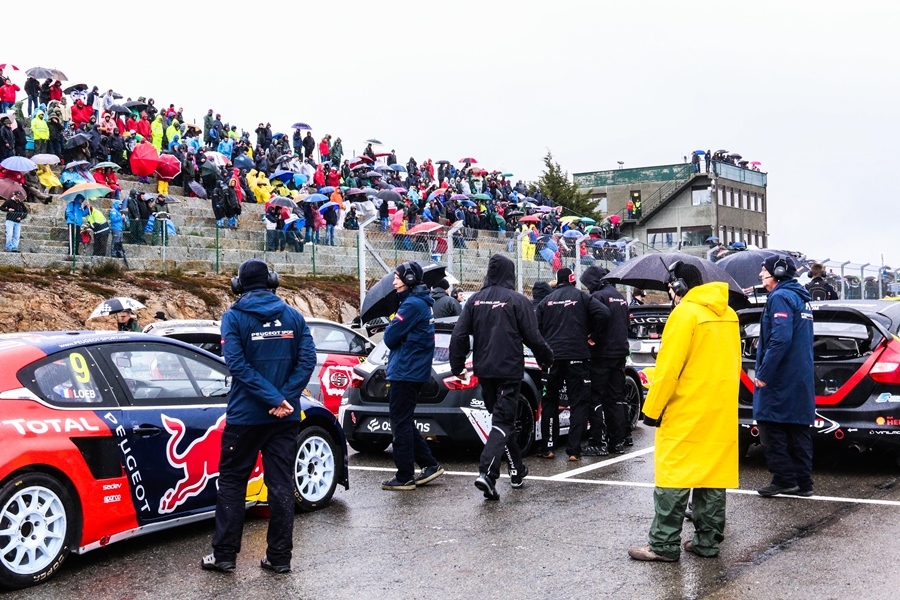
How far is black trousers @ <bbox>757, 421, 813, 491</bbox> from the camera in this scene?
27.8 ft

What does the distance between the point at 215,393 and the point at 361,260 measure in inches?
536

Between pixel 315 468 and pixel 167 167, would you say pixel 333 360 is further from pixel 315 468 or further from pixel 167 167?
pixel 167 167

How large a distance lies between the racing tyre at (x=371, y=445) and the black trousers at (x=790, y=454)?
377cm

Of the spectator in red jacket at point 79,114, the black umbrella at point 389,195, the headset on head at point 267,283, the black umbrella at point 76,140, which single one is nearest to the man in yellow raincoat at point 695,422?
the headset on head at point 267,283

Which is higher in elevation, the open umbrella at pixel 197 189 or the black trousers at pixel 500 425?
the open umbrella at pixel 197 189

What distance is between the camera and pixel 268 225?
2364 cm

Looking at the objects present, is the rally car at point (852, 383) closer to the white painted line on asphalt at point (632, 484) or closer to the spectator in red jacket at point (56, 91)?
the white painted line on asphalt at point (632, 484)

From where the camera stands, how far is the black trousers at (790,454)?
8461 mm

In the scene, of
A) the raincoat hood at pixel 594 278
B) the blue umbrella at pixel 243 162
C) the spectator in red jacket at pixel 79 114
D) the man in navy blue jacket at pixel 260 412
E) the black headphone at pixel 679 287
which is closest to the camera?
the man in navy blue jacket at pixel 260 412

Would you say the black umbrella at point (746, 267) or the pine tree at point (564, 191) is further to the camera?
the pine tree at point (564, 191)

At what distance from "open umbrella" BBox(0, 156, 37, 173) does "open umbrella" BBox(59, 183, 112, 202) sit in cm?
110

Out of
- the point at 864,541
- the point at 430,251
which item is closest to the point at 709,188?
the point at 430,251

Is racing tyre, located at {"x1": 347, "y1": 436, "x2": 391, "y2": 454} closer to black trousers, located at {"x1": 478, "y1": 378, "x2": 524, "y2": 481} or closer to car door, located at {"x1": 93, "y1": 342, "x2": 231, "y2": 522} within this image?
black trousers, located at {"x1": 478, "y1": 378, "x2": 524, "y2": 481}

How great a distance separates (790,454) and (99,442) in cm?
544
